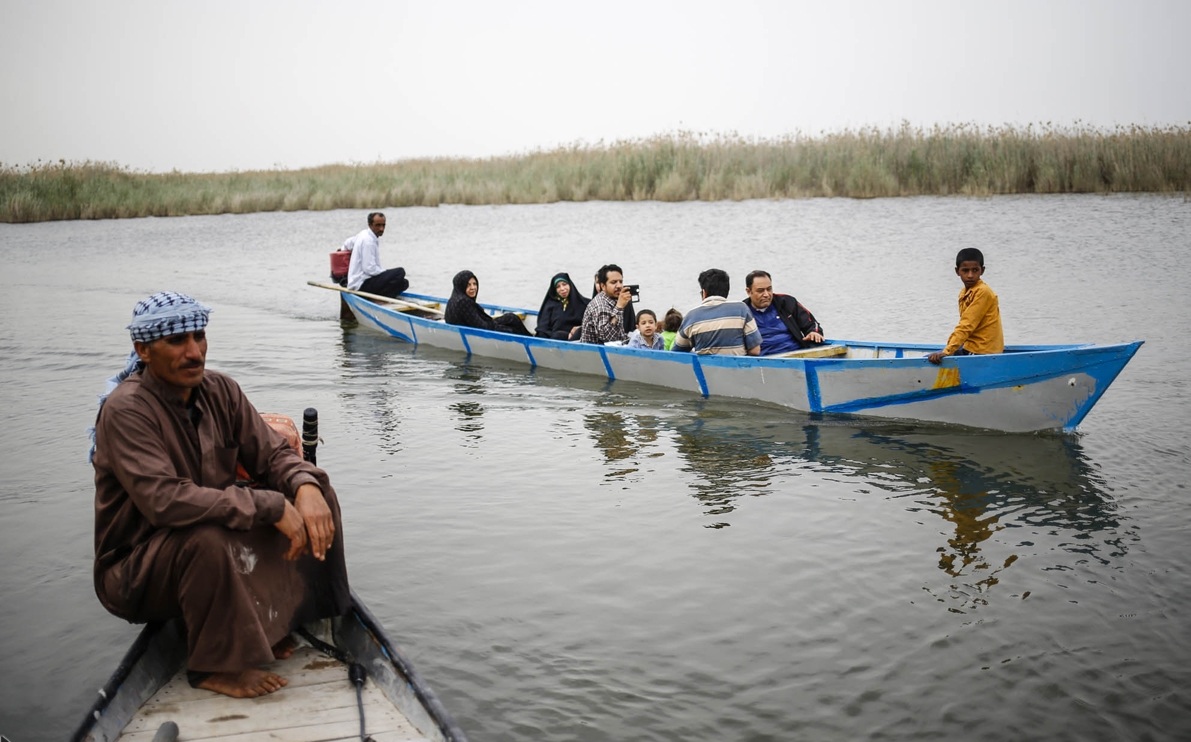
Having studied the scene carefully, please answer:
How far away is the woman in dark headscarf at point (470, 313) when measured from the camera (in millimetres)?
12266

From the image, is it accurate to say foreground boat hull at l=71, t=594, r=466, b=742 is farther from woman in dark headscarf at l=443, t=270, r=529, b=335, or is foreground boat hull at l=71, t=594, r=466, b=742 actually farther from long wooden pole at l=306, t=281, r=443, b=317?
long wooden pole at l=306, t=281, r=443, b=317

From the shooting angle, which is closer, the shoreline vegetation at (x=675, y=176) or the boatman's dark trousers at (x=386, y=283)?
the boatman's dark trousers at (x=386, y=283)

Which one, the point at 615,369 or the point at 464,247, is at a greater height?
the point at 464,247

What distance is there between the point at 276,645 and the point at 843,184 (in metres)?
24.1

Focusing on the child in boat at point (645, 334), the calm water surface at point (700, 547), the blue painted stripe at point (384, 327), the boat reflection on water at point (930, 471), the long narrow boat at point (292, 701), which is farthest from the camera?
the blue painted stripe at point (384, 327)

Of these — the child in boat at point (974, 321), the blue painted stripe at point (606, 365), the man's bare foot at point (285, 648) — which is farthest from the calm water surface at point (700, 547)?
the man's bare foot at point (285, 648)

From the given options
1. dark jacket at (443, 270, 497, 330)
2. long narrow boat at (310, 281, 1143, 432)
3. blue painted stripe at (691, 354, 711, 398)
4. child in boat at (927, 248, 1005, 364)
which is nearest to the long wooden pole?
dark jacket at (443, 270, 497, 330)

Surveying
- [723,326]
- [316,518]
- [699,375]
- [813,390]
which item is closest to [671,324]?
[699,375]

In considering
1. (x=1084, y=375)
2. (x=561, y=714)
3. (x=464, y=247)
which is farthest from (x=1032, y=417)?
(x=464, y=247)

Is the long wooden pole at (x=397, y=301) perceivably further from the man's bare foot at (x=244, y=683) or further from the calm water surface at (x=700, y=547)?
the man's bare foot at (x=244, y=683)

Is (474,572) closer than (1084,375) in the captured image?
Yes

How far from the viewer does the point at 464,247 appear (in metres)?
24.8

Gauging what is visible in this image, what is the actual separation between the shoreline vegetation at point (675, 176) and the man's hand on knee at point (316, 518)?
72.9 ft

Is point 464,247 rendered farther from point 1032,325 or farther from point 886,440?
point 886,440
